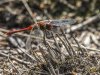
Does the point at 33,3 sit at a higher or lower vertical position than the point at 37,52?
higher

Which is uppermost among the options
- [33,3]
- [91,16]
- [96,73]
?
[33,3]

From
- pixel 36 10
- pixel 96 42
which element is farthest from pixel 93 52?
pixel 36 10

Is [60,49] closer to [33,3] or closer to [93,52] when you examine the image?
[93,52]

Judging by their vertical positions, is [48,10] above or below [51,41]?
above

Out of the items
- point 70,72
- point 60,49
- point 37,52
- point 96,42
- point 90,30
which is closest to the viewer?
point 70,72

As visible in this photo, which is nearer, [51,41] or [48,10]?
[51,41]

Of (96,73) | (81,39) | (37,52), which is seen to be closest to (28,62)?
(37,52)

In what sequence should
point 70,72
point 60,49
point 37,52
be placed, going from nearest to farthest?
1. point 70,72
2. point 60,49
3. point 37,52

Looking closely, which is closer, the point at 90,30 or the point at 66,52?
the point at 66,52

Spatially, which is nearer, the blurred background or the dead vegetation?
the dead vegetation

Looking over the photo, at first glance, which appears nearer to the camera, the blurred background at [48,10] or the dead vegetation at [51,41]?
the dead vegetation at [51,41]
